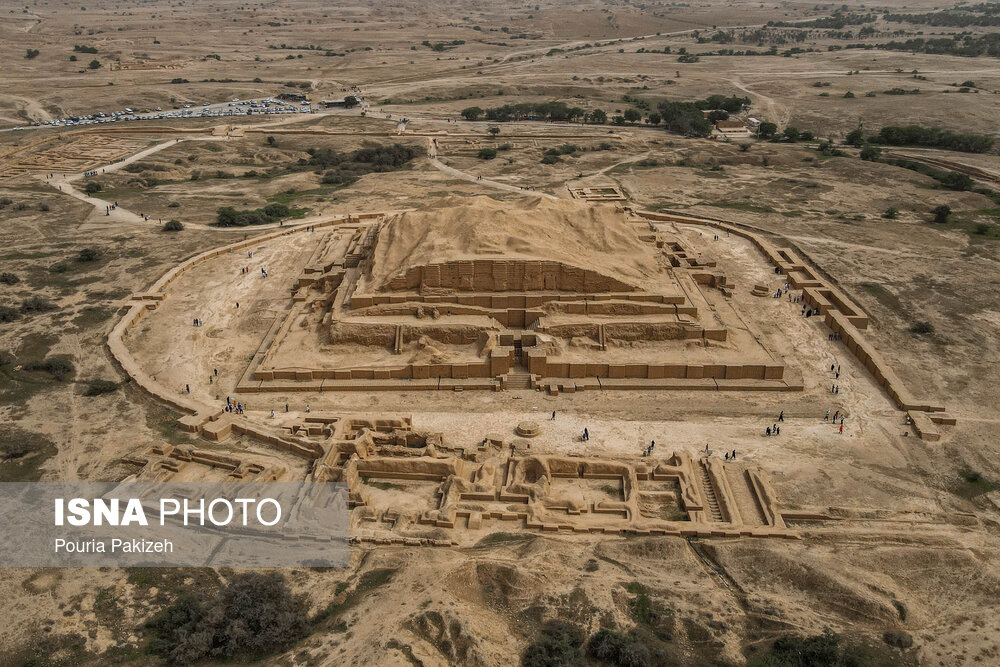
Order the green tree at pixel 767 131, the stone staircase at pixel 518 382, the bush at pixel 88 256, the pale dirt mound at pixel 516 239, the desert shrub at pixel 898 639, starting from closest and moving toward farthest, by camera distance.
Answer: the desert shrub at pixel 898 639 < the stone staircase at pixel 518 382 < the pale dirt mound at pixel 516 239 < the bush at pixel 88 256 < the green tree at pixel 767 131

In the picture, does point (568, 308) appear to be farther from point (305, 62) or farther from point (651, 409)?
point (305, 62)

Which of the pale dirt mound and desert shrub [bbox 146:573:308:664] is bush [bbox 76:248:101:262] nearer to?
the pale dirt mound

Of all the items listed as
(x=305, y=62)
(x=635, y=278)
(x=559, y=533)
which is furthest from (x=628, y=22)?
(x=559, y=533)

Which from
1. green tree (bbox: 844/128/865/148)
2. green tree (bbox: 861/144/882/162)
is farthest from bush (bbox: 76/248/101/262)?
green tree (bbox: 844/128/865/148)

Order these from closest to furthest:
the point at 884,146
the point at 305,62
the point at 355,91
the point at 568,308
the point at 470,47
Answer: the point at 568,308, the point at 884,146, the point at 355,91, the point at 305,62, the point at 470,47

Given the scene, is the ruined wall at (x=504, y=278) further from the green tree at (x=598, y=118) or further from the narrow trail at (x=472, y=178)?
the green tree at (x=598, y=118)

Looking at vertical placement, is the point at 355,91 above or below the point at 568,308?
above

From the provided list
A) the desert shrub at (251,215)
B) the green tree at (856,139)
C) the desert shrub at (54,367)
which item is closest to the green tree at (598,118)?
the green tree at (856,139)
